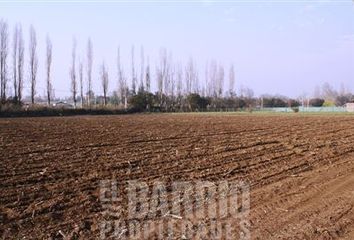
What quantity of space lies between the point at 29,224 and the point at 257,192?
3786mm

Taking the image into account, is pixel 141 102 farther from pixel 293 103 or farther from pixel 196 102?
pixel 293 103

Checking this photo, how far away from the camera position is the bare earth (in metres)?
5.94

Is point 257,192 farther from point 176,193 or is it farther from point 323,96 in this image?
point 323,96

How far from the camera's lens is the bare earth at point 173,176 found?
234 inches

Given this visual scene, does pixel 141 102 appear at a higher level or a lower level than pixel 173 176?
higher

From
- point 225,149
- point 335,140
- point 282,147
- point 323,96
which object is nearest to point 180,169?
point 225,149

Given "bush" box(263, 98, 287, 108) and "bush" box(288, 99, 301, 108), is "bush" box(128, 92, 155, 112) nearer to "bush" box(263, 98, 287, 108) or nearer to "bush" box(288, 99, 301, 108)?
"bush" box(263, 98, 287, 108)

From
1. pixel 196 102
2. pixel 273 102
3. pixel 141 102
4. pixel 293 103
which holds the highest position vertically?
pixel 141 102

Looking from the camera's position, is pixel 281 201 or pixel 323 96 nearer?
pixel 281 201

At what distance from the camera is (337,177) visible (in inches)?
380

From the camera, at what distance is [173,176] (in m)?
9.30

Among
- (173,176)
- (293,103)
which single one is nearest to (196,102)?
(293,103)

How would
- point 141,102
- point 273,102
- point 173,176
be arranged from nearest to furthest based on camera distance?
point 173,176
point 141,102
point 273,102

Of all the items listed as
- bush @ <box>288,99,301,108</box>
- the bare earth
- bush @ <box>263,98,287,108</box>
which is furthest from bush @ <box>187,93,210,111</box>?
the bare earth
